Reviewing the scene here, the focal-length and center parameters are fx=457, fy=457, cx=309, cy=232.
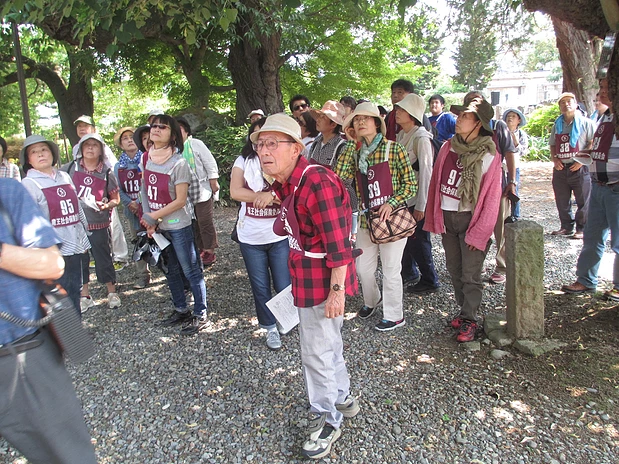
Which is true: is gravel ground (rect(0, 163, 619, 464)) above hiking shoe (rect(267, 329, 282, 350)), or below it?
below

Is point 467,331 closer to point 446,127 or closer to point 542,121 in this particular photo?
point 446,127

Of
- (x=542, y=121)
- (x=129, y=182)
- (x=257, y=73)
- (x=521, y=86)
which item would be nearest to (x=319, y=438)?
(x=129, y=182)

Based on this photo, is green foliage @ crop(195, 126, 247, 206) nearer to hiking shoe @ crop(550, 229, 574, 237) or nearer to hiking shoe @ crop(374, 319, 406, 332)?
hiking shoe @ crop(550, 229, 574, 237)

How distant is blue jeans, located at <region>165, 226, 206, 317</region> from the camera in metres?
4.34

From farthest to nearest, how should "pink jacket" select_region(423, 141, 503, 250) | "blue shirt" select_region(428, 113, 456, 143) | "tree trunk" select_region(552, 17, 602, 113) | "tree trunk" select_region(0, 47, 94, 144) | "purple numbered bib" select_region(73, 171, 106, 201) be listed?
1. "tree trunk" select_region(0, 47, 94, 144)
2. "tree trunk" select_region(552, 17, 602, 113)
3. "blue shirt" select_region(428, 113, 456, 143)
4. "purple numbered bib" select_region(73, 171, 106, 201)
5. "pink jacket" select_region(423, 141, 503, 250)

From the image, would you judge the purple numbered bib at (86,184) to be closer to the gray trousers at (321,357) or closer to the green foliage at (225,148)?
the gray trousers at (321,357)

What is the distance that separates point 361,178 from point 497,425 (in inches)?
88.5

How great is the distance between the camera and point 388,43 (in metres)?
13.1

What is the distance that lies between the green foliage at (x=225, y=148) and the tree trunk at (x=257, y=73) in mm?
810

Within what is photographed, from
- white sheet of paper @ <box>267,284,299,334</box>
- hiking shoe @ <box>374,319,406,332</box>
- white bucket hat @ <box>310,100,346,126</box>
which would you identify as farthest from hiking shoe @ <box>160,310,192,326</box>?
white bucket hat @ <box>310,100,346,126</box>

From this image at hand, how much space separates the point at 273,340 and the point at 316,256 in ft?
5.75

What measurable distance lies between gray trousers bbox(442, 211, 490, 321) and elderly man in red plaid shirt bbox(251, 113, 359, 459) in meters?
1.55

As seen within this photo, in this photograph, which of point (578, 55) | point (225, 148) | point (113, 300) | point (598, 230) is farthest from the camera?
point (225, 148)

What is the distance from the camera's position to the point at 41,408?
182cm
